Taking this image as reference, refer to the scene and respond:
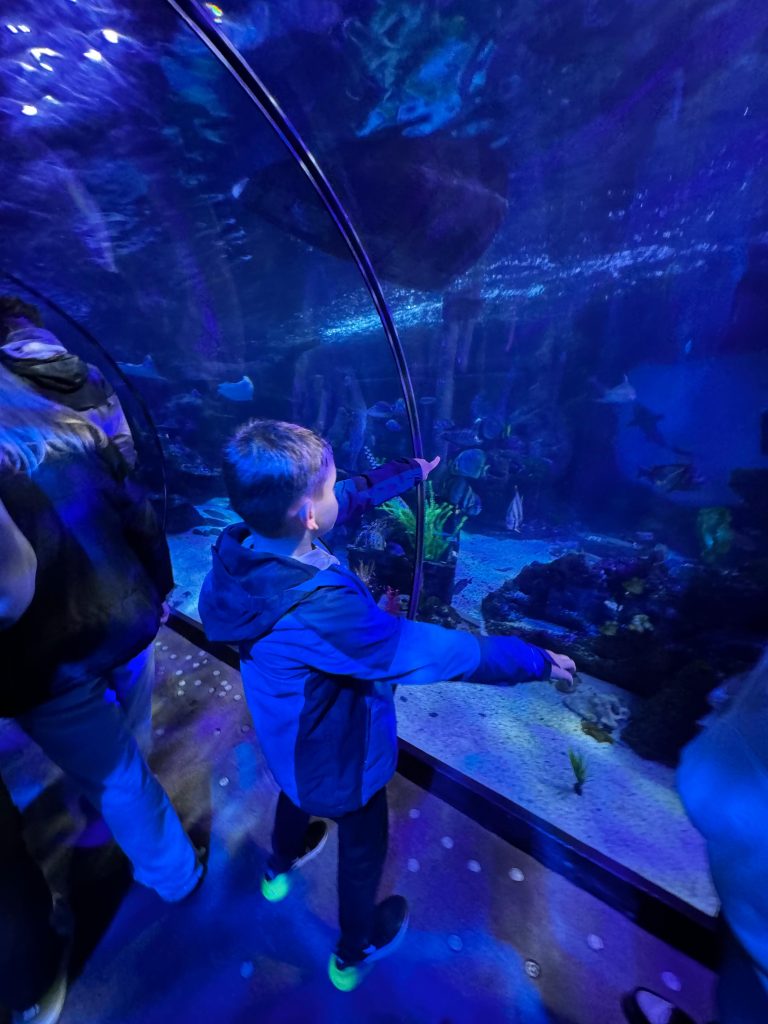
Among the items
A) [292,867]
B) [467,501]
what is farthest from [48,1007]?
[467,501]

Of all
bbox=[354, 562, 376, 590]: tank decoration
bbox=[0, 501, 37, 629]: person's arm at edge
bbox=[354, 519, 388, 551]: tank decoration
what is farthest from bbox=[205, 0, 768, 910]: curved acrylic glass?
bbox=[0, 501, 37, 629]: person's arm at edge

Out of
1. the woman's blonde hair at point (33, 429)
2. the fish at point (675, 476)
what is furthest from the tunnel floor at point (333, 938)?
the fish at point (675, 476)

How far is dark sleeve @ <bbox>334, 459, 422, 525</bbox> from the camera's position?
2.05m

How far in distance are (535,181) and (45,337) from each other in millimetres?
7802

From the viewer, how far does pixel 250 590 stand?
117 cm

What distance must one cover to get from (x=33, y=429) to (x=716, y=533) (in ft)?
26.4

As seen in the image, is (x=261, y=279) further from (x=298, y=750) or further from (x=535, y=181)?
(x=298, y=750)

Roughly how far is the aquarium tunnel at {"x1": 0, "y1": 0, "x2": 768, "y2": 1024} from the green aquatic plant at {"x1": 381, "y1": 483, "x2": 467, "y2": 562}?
88mm

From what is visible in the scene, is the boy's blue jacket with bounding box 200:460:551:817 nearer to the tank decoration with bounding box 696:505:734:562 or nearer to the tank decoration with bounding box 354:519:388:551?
the tank decoration with bounding box 354:519:388:551

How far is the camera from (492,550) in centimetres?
787

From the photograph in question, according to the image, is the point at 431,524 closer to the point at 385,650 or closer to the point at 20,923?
the point at 385,650

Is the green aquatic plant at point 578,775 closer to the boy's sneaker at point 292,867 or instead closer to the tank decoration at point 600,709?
the tank decoration at point 600,709

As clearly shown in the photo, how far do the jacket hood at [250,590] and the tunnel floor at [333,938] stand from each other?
1.49m

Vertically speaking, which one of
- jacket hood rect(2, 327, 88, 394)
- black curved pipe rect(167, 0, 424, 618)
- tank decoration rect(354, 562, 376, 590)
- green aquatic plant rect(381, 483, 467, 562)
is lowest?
tank decoration rect(354, 562, 376, 590)
